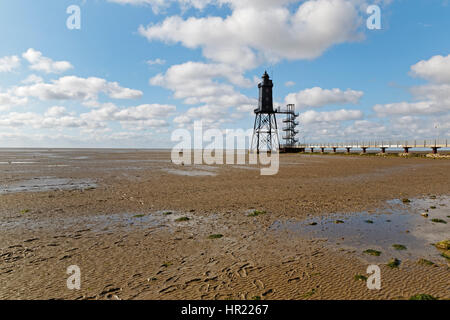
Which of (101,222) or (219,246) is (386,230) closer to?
(219,246)

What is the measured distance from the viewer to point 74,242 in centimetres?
746

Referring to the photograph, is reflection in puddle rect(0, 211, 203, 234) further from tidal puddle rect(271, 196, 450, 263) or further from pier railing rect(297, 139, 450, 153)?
pier railing rect(297, 139, 450, 153)

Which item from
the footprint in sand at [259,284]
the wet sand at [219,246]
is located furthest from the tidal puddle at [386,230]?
the footprint in sand at [259,284]

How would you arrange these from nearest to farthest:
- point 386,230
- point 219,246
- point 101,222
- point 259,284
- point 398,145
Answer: point 259,284 → point 219,246 → point 386,230 → point 101,222 → point 398,145

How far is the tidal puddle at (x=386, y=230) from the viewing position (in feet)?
22.0

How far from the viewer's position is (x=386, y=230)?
8.34 m

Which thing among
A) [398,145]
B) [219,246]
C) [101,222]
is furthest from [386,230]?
[398,145]

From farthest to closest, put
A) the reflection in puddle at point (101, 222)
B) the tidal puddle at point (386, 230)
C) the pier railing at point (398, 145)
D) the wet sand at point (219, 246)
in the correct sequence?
the pier railing at point (398, 145) → the reflection in puddle at point (101, 222) → the tidal puddle at point (386, 230) → the wet sand at point (219, 246)

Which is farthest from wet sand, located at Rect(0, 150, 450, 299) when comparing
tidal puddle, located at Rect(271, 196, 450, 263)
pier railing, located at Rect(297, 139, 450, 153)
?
pier railing, located at Rect(297, 139, 450, 153)

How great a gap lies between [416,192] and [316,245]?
38.4 ft

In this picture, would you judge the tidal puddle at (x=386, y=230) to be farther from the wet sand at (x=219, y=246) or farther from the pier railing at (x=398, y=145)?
the pier railing at (x=398, y=145)
